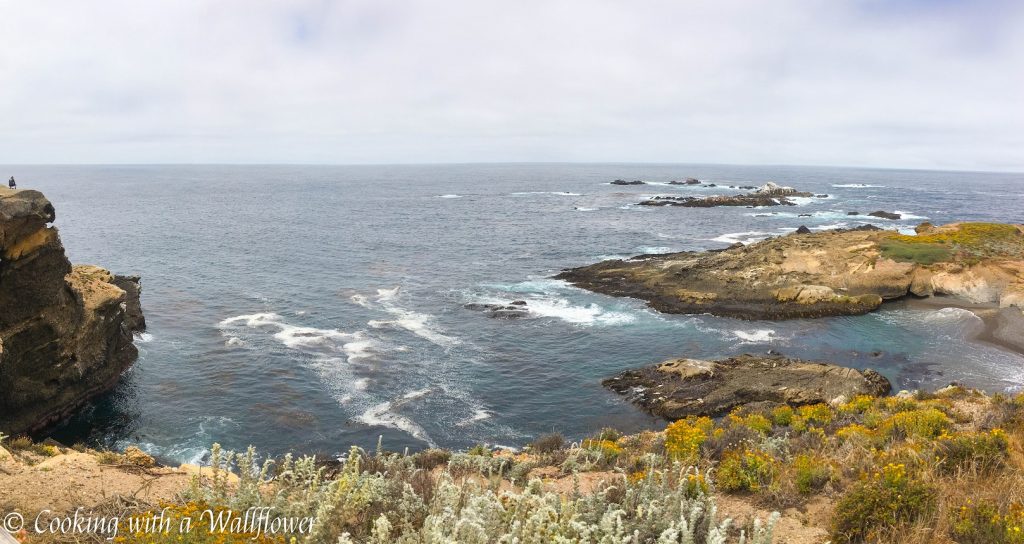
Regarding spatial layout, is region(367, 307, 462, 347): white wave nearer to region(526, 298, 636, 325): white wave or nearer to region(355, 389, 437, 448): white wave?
region(526, 298, 636, 325): white wave

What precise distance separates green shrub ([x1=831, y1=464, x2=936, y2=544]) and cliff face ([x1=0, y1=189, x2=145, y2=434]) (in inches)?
1124

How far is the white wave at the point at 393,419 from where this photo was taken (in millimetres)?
26297

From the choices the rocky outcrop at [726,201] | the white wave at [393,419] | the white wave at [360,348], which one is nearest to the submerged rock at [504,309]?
the white wave at [360,348]

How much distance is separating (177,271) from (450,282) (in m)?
27.8

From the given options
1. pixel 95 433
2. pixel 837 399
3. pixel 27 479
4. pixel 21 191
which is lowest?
pixel 95 433

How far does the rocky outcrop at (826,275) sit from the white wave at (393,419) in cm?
2371

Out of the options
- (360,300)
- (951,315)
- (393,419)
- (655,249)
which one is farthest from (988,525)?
(655,249)

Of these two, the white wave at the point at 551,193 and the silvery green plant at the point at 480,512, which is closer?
the silvery green plant at the point at 480,512

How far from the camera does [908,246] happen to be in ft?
167

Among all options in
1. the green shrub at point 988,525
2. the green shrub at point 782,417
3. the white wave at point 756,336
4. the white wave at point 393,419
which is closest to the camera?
the green shrub at point 988,525

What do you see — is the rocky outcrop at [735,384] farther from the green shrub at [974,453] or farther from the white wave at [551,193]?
the white wave at [551,193]

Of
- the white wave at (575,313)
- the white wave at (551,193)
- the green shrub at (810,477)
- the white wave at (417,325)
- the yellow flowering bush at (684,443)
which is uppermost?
the white wave at (551,193)

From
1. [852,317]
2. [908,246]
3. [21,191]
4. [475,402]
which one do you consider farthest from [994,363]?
[21,191]

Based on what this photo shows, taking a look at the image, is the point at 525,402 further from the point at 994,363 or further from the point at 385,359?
the point at 994,363
